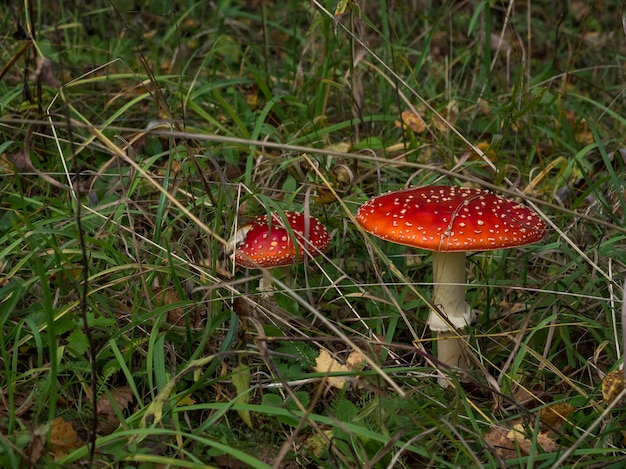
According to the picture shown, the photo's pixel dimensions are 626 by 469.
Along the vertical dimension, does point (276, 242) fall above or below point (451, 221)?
below

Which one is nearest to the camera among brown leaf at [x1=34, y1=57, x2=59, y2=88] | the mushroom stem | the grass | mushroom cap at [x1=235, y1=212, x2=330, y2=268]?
brown leaf at [x1=34, y1=57, x2=59, y2=88]

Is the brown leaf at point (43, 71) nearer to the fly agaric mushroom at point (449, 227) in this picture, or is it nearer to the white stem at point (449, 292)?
the fly agaric mushroom at point (449, 227)

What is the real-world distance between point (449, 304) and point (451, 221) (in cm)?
62

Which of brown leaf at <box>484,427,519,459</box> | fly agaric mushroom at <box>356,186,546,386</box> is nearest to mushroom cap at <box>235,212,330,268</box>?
fly agaric mushroom at <box>356,186,546,386</box>

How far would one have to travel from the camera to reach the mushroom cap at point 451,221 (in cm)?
256

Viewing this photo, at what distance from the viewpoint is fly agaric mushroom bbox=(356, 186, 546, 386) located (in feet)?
8.43

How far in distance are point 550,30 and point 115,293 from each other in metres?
4.94

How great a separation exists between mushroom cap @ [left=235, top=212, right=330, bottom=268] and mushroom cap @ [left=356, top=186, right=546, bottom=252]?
453 mm

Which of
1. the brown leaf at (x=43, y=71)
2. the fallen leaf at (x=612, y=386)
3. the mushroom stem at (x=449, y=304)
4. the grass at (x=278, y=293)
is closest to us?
the brown leaf at (x=43, y=71)

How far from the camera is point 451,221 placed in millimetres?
2553

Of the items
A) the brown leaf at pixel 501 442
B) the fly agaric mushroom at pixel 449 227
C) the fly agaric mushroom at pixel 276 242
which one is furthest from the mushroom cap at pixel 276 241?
the brown leaf at pixel 501 442

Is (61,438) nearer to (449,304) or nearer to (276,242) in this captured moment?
(276,242)

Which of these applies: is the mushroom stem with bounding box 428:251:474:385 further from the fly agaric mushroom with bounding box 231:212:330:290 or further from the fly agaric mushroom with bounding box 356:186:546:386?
the fly agaric mushroom with bounding box 231:212:330:290

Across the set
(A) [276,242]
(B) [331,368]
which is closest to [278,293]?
(A) [276,242]
